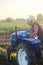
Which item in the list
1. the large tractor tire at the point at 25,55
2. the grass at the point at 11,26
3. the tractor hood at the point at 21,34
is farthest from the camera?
the grass at the point at 11,26

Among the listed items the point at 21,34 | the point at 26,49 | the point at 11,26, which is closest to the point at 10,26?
the point at 11,26

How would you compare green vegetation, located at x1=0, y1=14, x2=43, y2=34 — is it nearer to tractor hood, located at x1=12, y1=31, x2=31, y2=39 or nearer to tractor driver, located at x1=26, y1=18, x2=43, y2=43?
tractor hood, located at x1=12, y1=31, x2=31, y2=39

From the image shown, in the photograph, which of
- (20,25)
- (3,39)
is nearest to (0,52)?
(3,39)

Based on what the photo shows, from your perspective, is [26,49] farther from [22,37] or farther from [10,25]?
[10,25]

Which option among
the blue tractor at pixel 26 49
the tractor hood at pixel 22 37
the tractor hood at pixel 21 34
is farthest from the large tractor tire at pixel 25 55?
the tractor hood at pixel 21 34

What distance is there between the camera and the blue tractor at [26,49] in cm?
445

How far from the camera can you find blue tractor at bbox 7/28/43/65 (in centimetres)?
445

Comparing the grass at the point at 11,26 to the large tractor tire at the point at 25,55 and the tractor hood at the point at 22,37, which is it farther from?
the large tractor tire at the point at 25,55

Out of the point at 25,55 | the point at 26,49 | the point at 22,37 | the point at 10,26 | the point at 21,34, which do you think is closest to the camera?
the point at 26,49

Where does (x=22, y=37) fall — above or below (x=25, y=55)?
above

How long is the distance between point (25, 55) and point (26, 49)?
0.22m

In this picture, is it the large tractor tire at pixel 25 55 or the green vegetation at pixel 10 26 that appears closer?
the large tractor tire at pixel 25 55

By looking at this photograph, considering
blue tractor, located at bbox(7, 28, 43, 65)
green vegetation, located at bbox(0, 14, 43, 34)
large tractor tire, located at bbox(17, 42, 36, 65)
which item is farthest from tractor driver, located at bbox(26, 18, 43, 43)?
green vegetation, located at bbox(0, 14, 43, 34)

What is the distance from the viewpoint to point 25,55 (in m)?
4.68
